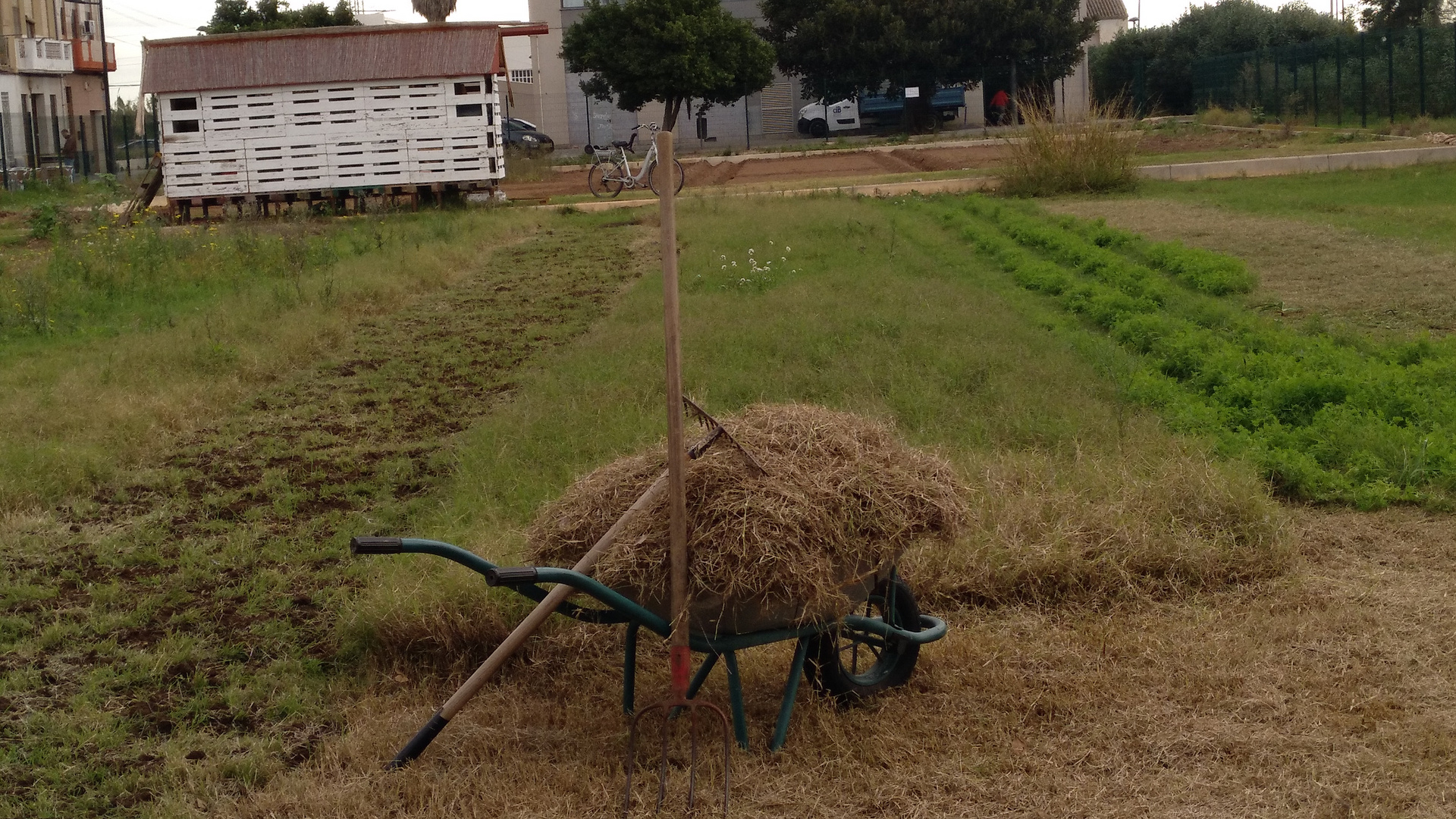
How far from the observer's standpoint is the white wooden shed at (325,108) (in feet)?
79.3

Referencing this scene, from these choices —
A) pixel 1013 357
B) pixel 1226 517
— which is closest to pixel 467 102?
pixel 1013 357

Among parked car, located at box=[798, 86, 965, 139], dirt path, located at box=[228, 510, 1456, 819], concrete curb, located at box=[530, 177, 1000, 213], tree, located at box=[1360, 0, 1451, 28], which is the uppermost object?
tree, located at box=[1360, 0, 1451, 28]

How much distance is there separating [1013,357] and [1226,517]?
3.53 meters

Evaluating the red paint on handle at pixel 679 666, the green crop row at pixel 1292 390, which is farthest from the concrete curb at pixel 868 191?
Result: the red paint on handle at pixel 679 666

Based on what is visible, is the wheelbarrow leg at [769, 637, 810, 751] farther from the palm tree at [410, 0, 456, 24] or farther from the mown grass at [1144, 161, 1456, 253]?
the palm tree at [410, 0, 456, 24]

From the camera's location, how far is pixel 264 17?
162ft

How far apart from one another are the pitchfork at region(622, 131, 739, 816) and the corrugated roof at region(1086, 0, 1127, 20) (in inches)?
2772

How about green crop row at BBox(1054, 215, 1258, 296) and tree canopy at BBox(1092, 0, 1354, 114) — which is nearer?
green crop row at BBox(1054, 215, 1258, 296)

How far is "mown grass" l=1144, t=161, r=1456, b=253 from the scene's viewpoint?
15586mm

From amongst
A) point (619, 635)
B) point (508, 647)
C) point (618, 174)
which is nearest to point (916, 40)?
point (618, 174)

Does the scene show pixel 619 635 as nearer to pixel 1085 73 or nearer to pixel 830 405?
pixel 830 405

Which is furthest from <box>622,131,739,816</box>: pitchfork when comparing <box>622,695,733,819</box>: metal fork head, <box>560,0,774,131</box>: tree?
<box>560,0,774,131</box>: tree

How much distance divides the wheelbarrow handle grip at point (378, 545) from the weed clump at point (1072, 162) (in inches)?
770

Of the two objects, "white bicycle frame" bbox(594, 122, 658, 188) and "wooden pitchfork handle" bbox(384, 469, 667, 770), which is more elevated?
"white bicycle frame" bbox(594, 122, 658, 188)
